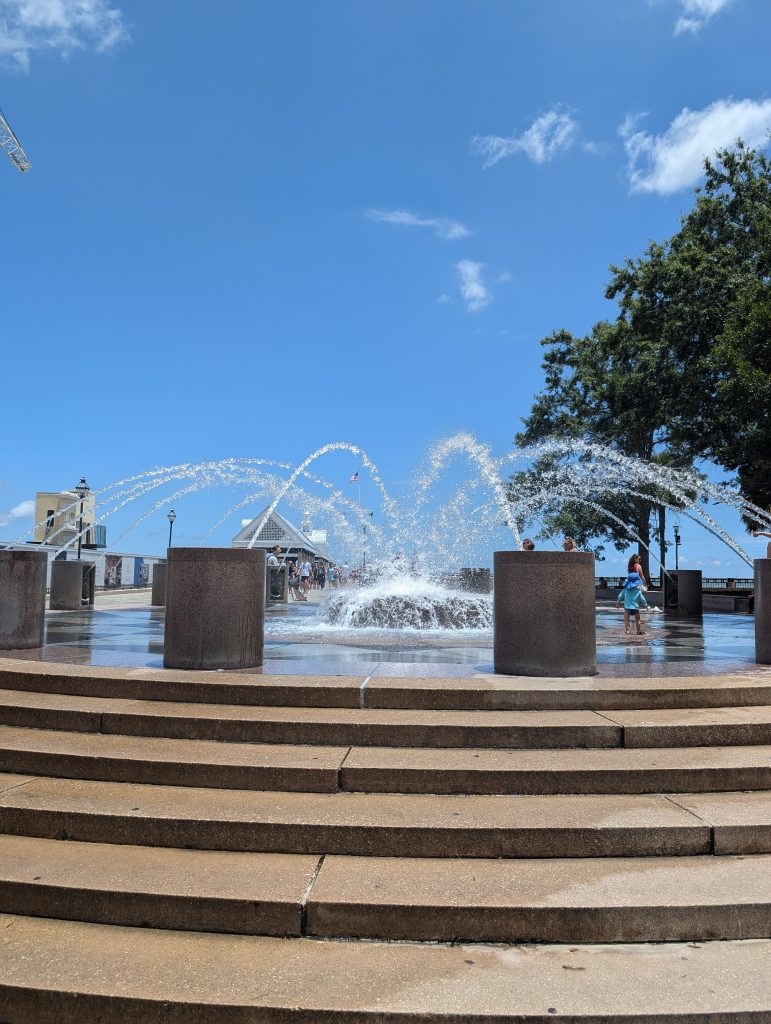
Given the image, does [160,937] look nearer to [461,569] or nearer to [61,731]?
[61,731]

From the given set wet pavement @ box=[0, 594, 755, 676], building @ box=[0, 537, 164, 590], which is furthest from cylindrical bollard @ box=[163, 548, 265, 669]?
building @ box=[0, 537, 164, 590]

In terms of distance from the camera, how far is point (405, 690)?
5746 mm

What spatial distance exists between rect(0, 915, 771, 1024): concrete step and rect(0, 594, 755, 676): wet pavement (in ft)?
10.7

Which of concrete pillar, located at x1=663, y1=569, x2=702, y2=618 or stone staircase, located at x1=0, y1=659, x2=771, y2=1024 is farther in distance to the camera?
concrete pillar, located at x1=663, y1=569, x2=702, y2=618

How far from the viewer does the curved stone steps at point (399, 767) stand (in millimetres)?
4691

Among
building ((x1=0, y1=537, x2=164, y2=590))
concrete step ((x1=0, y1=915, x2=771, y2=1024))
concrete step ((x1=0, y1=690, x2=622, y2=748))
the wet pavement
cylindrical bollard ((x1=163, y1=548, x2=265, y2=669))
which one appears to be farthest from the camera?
building ((x1=0, y1=537, x2=164, y2=590))

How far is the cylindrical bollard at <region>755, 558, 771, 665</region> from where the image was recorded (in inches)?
320

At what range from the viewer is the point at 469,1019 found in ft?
9.71

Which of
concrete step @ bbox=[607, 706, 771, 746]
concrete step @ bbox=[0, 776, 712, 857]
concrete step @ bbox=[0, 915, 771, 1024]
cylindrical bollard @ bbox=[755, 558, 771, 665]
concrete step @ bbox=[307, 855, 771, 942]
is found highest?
cylindrical bollard @ bbox=[755, 558, 771, 665]

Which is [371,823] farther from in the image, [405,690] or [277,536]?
[277,536]

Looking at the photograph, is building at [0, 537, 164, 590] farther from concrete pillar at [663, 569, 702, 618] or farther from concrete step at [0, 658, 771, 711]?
concrete step at [0, 658, 771, 711]

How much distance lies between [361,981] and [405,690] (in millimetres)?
2642

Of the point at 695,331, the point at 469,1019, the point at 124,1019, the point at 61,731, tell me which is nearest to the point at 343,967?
the point at 469,1019

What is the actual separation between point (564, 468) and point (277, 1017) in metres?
A: 37.2
